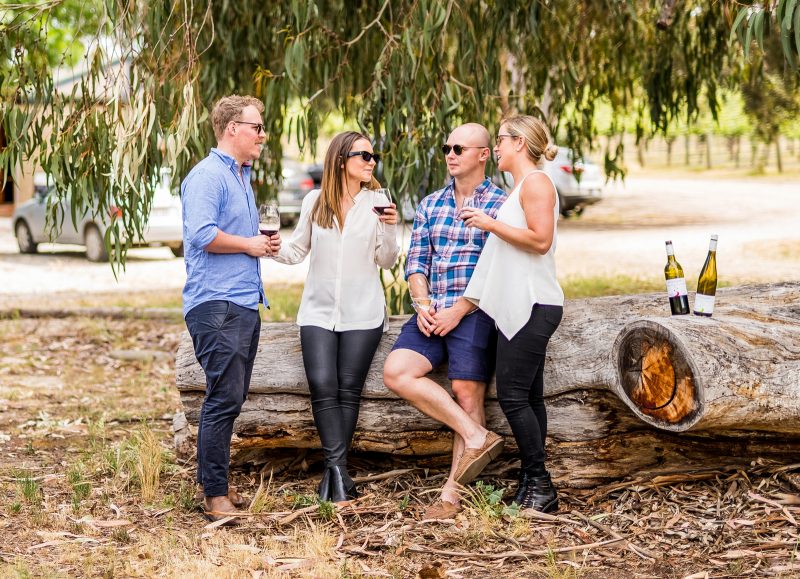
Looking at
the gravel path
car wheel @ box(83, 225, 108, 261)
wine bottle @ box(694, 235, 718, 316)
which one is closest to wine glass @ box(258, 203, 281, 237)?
wine bottle @ box(694, 235, 718, 316)

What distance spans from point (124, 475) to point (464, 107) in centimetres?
327

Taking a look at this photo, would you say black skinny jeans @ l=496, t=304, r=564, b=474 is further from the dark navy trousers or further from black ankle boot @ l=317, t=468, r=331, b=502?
the dark navy trousers

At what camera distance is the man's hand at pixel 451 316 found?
497cm

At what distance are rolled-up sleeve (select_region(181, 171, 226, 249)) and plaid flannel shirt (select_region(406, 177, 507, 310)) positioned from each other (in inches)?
39.8

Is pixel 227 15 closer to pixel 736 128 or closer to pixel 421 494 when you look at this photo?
pixel 421 494

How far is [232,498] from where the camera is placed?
16.9 ft

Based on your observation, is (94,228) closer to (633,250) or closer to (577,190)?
(633,250)

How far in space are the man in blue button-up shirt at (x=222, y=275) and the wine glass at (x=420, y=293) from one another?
2.38 ft

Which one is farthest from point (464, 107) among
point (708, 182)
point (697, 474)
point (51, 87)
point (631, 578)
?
point (708, 182)

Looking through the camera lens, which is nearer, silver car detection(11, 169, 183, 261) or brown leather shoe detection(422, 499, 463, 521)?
brown leather shoe detection(422, 499, 463, 521)

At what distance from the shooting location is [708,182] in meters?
32.3

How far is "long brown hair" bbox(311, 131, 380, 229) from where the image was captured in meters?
5.14

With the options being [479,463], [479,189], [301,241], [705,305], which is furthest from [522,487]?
[301,241]

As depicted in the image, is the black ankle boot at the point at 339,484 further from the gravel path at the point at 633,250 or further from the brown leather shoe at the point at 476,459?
the gravel path at the point at 633,250
